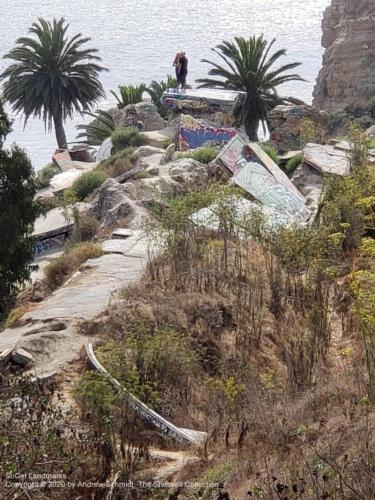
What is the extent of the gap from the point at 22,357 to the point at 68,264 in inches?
158

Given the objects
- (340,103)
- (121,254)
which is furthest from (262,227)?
(340,103)

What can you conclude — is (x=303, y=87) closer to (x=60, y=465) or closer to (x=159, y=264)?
(x=159, y=264)

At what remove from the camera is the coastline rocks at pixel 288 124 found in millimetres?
21500

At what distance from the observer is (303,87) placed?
51594 mm

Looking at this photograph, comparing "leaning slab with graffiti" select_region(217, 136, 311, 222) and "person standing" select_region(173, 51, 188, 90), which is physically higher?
"person standing" select_region(173, 51, 188, 90)

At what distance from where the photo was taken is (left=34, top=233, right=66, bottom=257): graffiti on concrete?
14.6m

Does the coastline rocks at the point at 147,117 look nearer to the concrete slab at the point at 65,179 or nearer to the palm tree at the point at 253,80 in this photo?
the palm tree at the point at 253,80

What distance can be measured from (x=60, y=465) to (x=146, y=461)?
0.74 metres

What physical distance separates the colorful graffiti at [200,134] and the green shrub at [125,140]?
247cm

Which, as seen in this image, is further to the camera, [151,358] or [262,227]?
[262,227]

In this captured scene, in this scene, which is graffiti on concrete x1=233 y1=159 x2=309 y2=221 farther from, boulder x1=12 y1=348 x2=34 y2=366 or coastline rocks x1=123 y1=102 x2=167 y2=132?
coastline rocks x1=123 y1=102 x2=167 y2=132

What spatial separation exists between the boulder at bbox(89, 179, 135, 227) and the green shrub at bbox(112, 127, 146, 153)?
278 inches

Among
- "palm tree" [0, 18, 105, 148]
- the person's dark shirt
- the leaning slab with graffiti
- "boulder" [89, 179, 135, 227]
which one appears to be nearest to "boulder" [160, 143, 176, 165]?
the leaning slab with graffiti

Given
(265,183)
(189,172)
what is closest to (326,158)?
(265,183)
